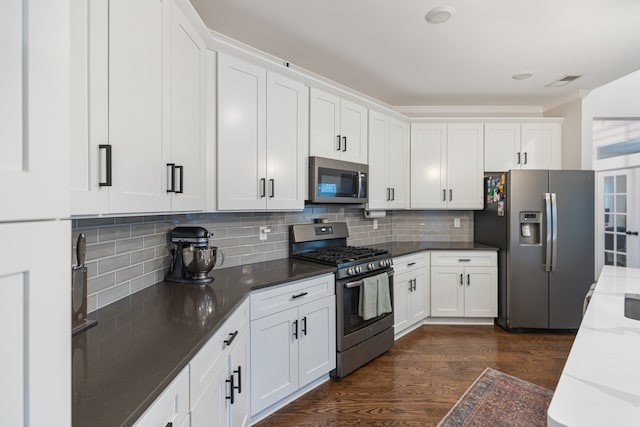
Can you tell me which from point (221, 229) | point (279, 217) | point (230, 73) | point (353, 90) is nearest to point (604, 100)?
point (353, 90)

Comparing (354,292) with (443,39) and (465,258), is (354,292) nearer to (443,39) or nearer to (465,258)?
(465,258)

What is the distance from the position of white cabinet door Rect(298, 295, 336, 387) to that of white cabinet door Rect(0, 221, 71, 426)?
180cm

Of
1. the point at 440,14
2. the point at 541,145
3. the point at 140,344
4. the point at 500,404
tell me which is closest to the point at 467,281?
the point at 500,404

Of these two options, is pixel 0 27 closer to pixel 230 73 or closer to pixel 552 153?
pixel 230 73

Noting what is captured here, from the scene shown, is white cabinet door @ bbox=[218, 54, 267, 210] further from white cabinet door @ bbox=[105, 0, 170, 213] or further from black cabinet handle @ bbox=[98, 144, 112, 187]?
black cabinet handle @ bbox=[98, 144, 112, 187]

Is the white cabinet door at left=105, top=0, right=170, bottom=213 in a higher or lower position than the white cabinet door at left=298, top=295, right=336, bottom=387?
higher

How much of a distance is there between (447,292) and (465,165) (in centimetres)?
151

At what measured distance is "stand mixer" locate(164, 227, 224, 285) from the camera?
194 cm

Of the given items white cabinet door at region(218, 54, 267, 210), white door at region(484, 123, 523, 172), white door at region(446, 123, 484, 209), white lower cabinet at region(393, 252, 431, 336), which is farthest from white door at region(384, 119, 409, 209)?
white cabinet door at region(218, 54, 267, 210)

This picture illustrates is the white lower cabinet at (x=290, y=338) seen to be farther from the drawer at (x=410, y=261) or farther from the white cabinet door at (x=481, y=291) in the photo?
the white cabinet door at (x=481, y=291)

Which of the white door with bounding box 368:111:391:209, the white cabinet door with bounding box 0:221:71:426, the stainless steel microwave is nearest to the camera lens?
the white cabinet door with bounding box 0:221:71:426

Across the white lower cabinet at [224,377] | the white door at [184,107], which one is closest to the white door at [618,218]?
the white lower cabinet at [224,377]

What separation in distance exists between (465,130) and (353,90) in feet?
4.73

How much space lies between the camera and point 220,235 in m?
2.47
